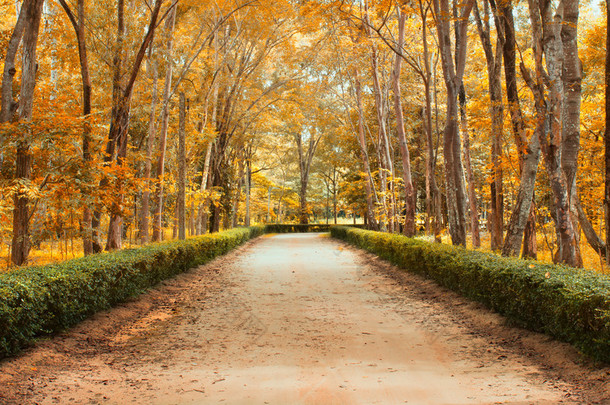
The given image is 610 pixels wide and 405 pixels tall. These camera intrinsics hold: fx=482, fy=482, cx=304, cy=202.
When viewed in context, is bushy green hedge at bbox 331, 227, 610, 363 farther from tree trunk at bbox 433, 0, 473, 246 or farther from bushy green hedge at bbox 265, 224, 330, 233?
bushy green hedge at bbox 265, 224, 330, 233

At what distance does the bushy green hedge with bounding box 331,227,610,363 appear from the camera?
4.23 m

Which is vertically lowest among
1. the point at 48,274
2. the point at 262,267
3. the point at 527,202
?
the point at 262,267

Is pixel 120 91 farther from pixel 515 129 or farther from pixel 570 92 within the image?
pixel 570 92

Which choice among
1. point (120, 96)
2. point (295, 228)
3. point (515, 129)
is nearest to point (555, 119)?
point (515, 129)

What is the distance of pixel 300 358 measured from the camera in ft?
16.7

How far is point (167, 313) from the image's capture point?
7.47 metres

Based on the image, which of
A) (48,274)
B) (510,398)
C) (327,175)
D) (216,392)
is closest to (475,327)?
(510,398)

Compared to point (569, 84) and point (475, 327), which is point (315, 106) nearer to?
point (569, 84)

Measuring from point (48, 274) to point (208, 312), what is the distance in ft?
9.21

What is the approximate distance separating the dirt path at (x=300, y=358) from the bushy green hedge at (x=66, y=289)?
0.19m

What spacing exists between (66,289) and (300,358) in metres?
2.69

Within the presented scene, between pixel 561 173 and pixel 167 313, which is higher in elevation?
pixel 561 173

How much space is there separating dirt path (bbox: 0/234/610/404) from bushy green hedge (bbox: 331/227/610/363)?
18 cm

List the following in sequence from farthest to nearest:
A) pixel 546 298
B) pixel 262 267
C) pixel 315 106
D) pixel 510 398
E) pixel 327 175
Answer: pixel 327 175, pixel 315 106, pixel 262 267, pixel 546 298, pixel 510 398
